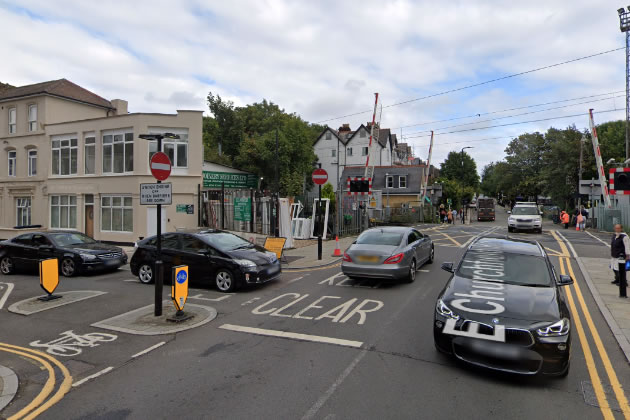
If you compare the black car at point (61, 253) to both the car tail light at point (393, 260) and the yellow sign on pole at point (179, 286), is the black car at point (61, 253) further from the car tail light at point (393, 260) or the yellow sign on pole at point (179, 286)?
the car tail light at point (393, 260)

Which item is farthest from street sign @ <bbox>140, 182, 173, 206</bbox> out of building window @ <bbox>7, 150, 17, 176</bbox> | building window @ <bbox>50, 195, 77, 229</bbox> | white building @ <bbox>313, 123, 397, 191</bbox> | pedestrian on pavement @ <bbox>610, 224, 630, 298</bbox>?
white building @ <bbox>313, 123, 397, 191</bbox>

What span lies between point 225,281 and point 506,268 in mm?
6148

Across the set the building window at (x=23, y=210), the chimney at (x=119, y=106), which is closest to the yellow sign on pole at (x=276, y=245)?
the chimney at (x=119, y=106)

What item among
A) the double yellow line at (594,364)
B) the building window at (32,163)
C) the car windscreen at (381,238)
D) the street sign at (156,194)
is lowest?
the double yellow line at (594,364)

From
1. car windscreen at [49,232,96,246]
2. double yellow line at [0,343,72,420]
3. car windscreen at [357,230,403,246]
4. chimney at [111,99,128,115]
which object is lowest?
double yellow line at [0,343,72,420]

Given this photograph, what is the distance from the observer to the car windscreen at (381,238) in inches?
400

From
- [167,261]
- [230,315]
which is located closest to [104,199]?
[167,261]

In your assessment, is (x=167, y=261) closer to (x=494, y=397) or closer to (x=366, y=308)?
(x=366, y=308)

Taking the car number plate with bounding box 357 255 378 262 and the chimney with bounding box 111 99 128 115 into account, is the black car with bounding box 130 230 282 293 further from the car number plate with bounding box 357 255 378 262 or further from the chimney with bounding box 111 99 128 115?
the chimney with bounding box 111 99 128 115

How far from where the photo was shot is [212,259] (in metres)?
9.67

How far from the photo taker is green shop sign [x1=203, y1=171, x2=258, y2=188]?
83.1 ft

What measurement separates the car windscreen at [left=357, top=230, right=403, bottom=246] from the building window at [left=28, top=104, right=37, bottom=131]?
80.0 feet

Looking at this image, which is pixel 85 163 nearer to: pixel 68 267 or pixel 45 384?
pixel 68 267

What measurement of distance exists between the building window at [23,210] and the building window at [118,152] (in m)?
7.98
